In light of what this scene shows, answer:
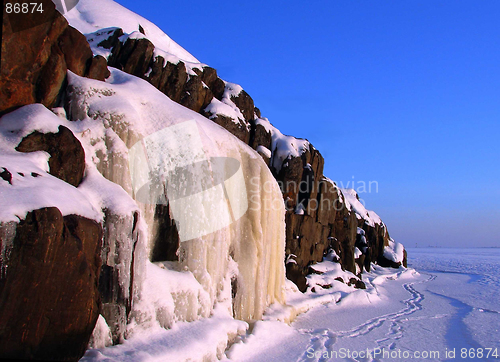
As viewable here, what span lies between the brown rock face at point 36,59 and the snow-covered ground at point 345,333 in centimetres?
470

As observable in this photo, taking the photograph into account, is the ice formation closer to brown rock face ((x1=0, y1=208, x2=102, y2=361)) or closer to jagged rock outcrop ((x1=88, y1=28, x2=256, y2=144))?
brown rock face ((x1=0, y1=208, x2=102, y2=361))

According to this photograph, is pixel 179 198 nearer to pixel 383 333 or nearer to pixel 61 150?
pixel 61 150

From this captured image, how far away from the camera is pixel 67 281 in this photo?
4.81m


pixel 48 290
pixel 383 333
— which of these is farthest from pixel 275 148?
pixel 48 290

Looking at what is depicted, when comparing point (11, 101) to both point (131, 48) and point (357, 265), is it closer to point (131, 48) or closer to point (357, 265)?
point (131, 48)

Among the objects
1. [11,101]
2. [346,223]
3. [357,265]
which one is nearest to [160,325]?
[11,101]

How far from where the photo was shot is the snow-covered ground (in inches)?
251

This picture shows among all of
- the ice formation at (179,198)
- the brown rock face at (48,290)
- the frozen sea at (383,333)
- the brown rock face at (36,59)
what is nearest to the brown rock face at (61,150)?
the ice formation at (179,198)

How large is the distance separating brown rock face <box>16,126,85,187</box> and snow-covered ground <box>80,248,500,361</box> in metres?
2.82

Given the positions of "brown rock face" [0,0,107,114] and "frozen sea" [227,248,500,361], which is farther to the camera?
"frozen sea" [227,248,500,361]

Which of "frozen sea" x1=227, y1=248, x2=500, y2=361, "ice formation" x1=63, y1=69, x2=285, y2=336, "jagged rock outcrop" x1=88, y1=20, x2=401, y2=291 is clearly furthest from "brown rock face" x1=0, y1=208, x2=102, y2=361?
"jagged rock outcrop" x1=88, y1=20, x2=401, y2=291

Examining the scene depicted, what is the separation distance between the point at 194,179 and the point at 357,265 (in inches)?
761

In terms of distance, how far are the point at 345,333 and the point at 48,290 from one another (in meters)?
8.34

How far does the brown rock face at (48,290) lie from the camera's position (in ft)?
13.9
